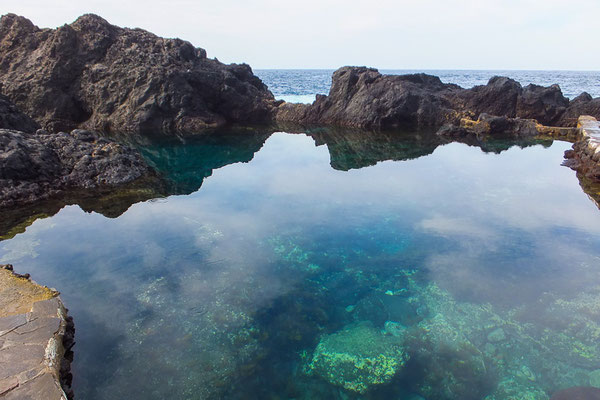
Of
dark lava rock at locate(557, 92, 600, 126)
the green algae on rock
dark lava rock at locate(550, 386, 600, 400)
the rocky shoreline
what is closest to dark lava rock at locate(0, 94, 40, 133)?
the rocky shoreline

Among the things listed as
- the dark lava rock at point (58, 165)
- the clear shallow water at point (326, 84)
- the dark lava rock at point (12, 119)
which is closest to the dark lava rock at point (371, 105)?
the clear shallow water at point (326, 84)

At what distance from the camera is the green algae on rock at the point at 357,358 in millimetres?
5855

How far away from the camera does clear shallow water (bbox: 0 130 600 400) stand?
233 inches

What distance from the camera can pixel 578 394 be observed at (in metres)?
5.46

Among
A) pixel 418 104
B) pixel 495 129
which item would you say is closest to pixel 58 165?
pixel 418 104

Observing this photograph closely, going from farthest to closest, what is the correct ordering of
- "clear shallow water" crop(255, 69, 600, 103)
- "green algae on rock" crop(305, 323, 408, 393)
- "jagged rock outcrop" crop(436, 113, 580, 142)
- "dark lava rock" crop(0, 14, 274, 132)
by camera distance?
"clear shallow water" crop(255, 69, 600, 103) < "dark lava rock" crop(0, 14, 274, 132) < "jagged rock outcrop" crop(436, 113, 580, 142) < "green algae on rock" crop(305, 323, 408, 393)

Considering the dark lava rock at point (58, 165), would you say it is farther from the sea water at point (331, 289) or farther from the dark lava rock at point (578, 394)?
the dark lava rock at point (578, 394)

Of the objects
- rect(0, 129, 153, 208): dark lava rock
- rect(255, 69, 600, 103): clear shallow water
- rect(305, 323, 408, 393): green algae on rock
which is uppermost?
rect(255, 69, 600, 103): clear shallow water

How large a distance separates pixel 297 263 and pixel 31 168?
1176 centimetres

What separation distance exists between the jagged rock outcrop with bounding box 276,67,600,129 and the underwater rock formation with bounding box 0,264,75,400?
91.5 ft

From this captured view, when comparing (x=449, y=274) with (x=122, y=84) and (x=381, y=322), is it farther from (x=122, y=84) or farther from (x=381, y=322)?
(x=122, y=84)

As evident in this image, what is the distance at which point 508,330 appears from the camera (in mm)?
6969

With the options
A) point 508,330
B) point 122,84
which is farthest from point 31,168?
point 122,84

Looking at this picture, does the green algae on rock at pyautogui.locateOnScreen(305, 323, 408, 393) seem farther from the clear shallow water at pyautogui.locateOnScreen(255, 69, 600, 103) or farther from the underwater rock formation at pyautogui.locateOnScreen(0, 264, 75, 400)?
the clear shallow water at pyautogui.locateOnScreen(255, 69, 600, 103)
